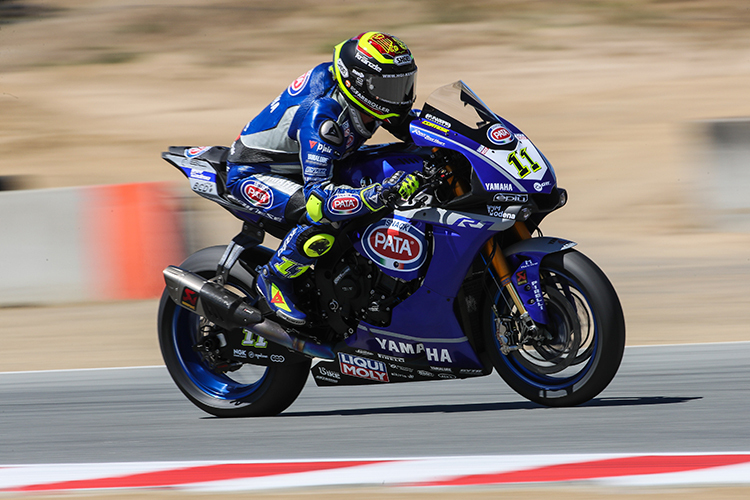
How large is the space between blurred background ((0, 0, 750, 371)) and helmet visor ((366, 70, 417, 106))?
10.7 ft

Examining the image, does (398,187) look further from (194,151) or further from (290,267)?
(194,151)

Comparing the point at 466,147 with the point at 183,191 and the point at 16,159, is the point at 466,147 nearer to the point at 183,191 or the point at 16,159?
the point at 183,191

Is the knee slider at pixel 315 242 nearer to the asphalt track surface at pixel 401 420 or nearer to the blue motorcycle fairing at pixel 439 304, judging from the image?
the blue motorcycle fairing at pixel 439 304

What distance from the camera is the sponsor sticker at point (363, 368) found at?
16.8ft

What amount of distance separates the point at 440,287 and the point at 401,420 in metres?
0.69

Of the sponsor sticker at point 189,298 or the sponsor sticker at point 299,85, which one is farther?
the sponsor sticker at point 189,298

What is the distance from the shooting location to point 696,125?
34.9 feet

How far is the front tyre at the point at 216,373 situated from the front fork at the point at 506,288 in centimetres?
107

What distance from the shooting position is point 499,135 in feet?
15.8

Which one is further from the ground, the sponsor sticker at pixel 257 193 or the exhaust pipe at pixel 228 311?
the sponsor sticker at pixel 257 193

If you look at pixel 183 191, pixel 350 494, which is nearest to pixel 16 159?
pixel 183 191

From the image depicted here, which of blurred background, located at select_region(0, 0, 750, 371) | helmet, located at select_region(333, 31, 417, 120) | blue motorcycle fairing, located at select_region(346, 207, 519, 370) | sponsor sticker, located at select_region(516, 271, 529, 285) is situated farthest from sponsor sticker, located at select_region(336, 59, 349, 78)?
blurred background, located at select_region(0, 0, 750, 371)

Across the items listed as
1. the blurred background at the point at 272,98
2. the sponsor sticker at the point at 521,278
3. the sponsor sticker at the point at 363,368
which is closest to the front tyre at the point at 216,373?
the sponsor sticker at the point at 363,368

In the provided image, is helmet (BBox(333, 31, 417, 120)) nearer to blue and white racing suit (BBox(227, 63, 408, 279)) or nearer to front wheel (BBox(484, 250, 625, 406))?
blue and white racing suit (BBox(227, 63, 408, 279))
